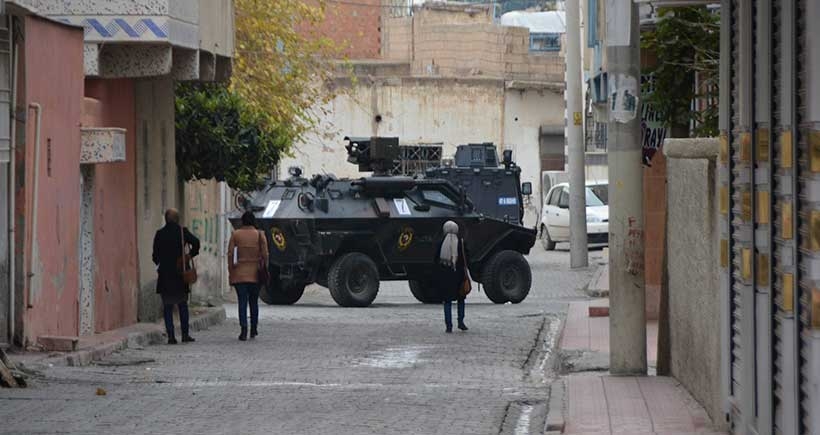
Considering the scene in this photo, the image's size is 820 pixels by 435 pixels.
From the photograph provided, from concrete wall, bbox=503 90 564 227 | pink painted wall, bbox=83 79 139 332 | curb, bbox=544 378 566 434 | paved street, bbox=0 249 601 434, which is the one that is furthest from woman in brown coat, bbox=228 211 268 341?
concrete wall, bbox=503 90 564 227

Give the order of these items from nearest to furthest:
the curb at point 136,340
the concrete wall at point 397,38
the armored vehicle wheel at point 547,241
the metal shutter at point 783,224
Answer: the metal shutter at point 783,224, the curb at point 136,340, the armored vehicle wheel at point 547,241, the concrete wall at point 397,38

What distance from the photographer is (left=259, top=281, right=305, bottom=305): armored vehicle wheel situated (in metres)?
27.4

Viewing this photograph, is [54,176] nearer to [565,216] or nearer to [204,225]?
[204,225]

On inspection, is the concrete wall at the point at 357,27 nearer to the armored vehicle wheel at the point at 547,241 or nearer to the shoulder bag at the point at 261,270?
the armored vehicle wheel at the point at 547,241

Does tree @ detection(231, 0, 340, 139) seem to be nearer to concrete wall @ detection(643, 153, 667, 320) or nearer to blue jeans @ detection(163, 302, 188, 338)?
concrete wall @ detection(643, 153, 667, 320)

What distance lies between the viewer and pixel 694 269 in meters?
12.1

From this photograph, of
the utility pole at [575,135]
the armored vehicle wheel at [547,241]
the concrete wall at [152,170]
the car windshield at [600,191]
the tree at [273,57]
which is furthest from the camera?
the armored vehicle wheel at [547,241]

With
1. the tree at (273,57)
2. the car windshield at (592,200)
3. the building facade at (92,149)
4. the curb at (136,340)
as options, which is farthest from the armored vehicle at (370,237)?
the car windshield at (592,200)

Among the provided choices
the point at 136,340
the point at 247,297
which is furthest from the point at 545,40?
the point at 136,340

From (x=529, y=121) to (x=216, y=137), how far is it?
33.8 meters

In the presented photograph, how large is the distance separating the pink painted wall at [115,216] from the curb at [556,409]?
735cm

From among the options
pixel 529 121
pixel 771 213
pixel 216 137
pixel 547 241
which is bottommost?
pixel 547 241

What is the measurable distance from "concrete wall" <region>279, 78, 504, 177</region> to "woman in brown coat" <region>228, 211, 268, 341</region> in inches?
1455

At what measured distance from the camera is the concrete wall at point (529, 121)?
57969 millimetres
